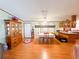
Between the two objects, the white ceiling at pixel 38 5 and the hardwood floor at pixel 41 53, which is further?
the hardwood floor at pixel 41 53

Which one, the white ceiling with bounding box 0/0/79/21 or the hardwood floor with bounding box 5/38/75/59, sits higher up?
the white ceiling with bounding box 0/0/79/21

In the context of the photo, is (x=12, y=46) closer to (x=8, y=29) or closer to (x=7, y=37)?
(x=7, y=37)

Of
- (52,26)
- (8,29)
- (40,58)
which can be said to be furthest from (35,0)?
(52,26)

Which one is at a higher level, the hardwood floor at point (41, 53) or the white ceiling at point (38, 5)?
the white ceiling at point (38, 5)

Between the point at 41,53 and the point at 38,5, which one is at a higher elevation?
the point at 38,5

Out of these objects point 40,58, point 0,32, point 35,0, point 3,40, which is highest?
point 35,0

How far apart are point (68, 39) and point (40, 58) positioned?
4768 mm

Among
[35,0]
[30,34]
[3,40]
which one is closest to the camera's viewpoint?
[35,0]

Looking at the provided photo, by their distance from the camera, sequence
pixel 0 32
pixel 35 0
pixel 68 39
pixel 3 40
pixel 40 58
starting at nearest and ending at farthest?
pixel 35 0 < pixel 40 58 < pixel 0 32 < pixel 3 40 < pixel 68 39

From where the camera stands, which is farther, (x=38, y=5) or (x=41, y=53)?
(x=41, y=53)

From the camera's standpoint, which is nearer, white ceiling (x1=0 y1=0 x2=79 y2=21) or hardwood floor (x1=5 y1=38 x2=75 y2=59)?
white ceiling (x1=0 y1=0 x2=79 y2=21)

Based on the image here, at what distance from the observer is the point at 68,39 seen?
8664 mm

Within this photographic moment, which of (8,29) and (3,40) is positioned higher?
(8,29)

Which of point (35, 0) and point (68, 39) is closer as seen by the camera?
point (35, 0)
